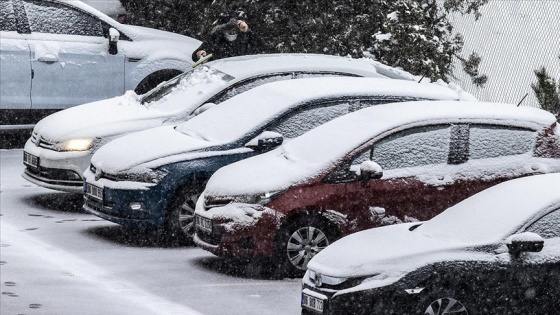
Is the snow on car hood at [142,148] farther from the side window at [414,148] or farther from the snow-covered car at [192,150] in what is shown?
the side window at [414,148]

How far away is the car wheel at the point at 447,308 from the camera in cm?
862

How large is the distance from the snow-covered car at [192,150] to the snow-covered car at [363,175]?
2.03ft

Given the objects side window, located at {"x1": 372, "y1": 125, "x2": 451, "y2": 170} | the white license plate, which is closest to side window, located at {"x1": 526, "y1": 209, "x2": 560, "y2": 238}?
the white license plate

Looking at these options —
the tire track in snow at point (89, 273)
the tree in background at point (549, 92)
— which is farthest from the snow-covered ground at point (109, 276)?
the tree in background at point (549, 92)

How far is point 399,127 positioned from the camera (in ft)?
37.9

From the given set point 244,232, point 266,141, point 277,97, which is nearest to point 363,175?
point 244,232

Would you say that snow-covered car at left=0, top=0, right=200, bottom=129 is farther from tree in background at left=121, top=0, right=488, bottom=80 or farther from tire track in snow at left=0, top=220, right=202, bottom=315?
tire track in snow at left=0, top=220, right=202, bottom=315

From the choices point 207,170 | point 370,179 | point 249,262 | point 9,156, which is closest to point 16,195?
point 9,156

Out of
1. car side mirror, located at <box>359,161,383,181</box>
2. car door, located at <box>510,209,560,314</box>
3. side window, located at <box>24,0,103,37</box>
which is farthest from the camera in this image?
side window, located at <box>24,0,103,37</box>

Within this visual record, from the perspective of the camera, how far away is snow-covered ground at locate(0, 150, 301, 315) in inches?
405

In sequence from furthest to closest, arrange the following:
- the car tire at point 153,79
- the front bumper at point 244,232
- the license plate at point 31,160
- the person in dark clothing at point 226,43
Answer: the car tire at point 153,79
the person in dark clothing at point 226,43
the license plate at point 31,160
the front bumper at point 244,232

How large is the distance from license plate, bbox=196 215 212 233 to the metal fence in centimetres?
590

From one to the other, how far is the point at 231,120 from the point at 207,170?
808mm

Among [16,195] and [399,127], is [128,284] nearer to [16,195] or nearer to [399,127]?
[399,127]
